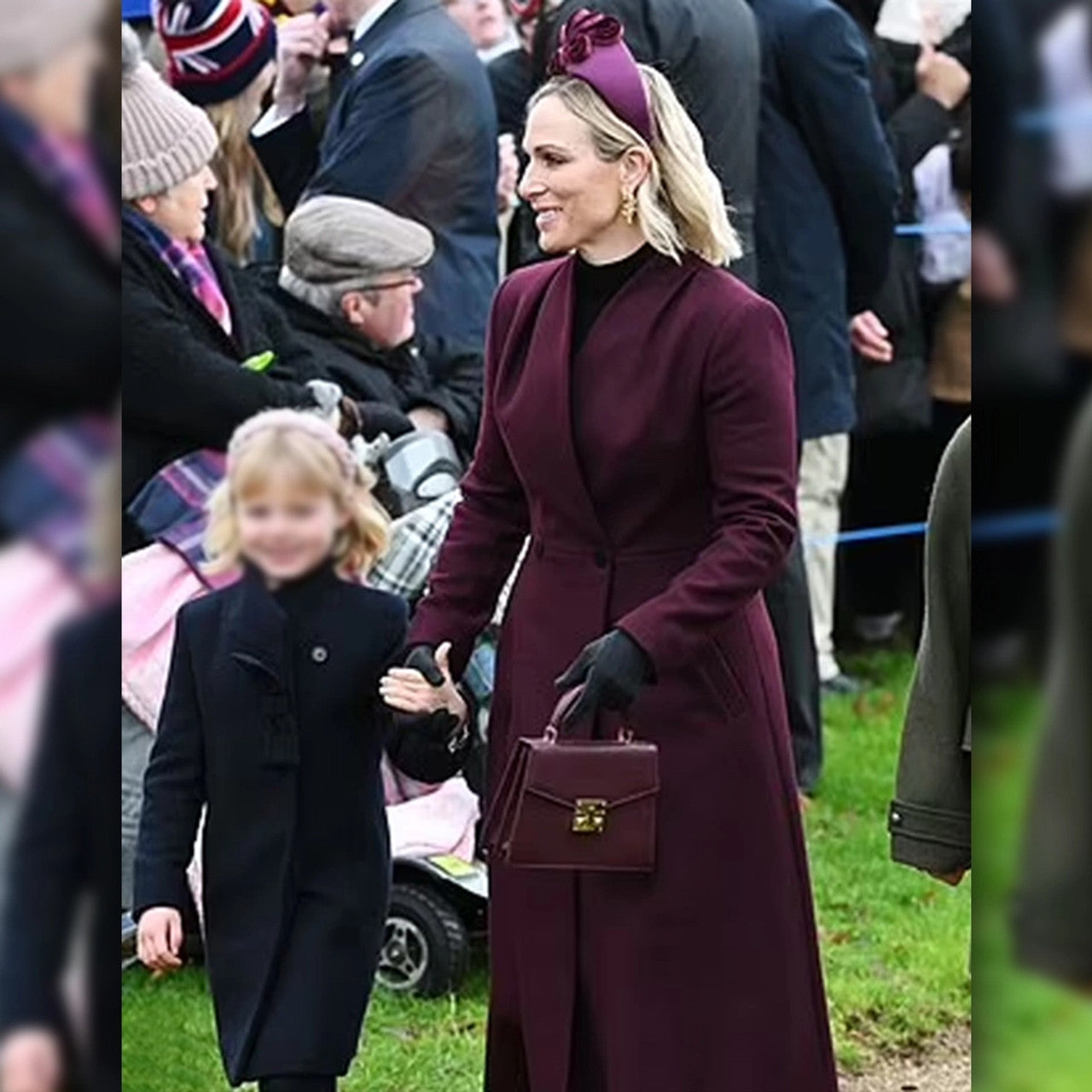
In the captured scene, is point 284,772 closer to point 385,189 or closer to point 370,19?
point 385,189

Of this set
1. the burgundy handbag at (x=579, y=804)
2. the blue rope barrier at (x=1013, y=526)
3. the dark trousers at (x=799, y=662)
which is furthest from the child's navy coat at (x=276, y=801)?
the dark trousers at (x=799, y=662)

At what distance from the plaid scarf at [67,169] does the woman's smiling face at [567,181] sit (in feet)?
3.69

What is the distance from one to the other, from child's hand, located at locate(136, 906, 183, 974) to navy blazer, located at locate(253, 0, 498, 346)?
4.56 feet

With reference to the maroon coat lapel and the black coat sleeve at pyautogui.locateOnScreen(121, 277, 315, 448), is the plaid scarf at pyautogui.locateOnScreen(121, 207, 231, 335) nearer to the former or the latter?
the black coat sleeve at pyautogui.locateOnScreen(121, 277, 315, 448)

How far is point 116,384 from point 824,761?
14.8 feet

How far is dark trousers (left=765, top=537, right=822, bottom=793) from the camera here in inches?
251

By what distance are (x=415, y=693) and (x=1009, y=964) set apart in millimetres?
1499

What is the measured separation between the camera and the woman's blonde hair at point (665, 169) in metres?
3.82

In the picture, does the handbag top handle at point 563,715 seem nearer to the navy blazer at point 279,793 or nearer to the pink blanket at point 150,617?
the navy blazer at point 279,793

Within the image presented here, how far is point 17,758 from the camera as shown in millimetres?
2688

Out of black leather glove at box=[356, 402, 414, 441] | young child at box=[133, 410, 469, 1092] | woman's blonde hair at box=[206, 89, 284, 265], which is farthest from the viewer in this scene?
woman's blonde hair at box=[206, 89, 284, 265]

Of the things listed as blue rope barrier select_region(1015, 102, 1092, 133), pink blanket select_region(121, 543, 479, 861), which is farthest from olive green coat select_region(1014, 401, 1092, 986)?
pink blanket select_region(121, 543, 479, 861)

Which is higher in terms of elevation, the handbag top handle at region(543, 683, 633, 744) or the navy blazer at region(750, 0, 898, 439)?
the navy blazer at region(750, 0, 898, 439)

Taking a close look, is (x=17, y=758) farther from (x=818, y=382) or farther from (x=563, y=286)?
(x=818, y=382)
